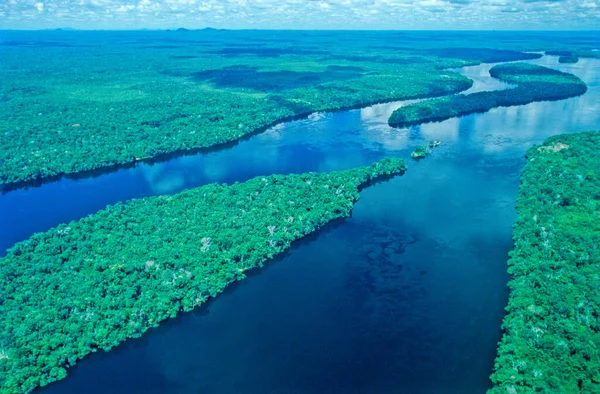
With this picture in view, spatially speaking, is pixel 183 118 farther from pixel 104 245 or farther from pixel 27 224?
pixel 104 245

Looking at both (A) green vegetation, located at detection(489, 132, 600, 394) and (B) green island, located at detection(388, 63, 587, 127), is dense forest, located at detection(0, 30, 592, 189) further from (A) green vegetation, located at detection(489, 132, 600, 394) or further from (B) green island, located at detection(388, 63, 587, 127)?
(A) green vegetation, located at detection(489, 132, 600, 394)

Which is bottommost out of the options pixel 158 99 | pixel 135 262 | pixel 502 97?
pixel 135 262

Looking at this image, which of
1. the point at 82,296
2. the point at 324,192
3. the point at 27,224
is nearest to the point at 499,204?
Result: the point at 324,192

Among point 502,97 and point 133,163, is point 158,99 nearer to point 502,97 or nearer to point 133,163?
point 133,163

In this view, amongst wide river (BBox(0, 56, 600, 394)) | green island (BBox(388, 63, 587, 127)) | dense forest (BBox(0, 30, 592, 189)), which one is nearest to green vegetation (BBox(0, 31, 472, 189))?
dense forest (BBox(0, 30, 592, 189))

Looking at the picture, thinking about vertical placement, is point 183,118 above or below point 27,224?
above

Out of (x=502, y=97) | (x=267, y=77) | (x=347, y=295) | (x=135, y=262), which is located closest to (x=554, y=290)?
(x=347, y=295)
